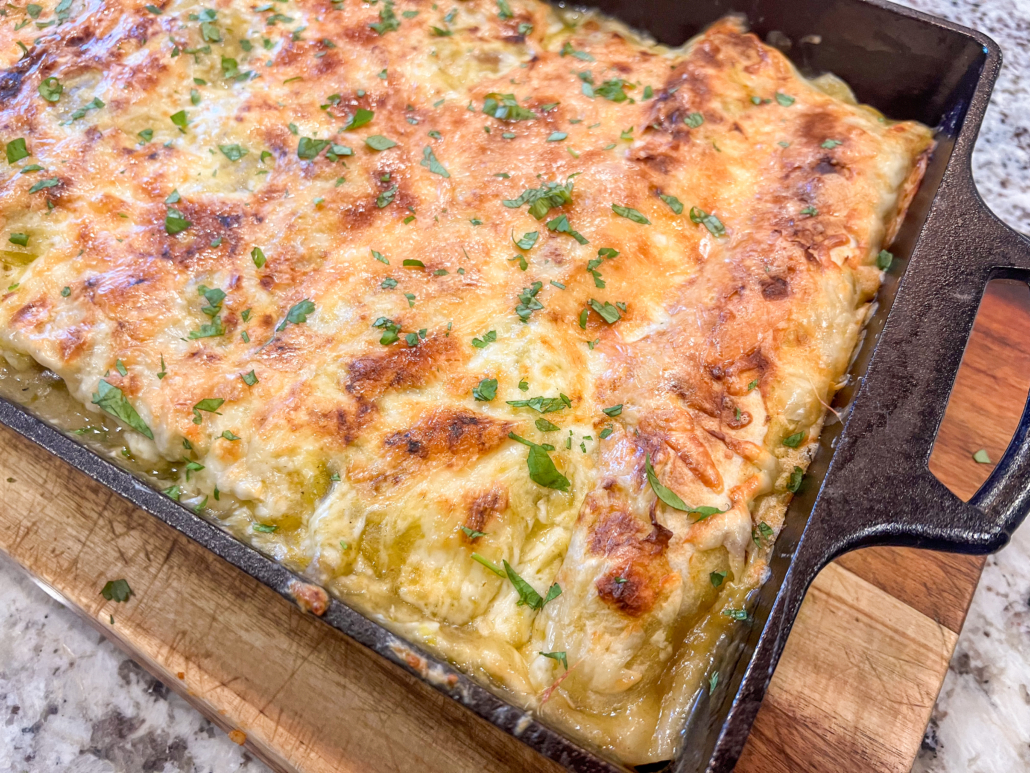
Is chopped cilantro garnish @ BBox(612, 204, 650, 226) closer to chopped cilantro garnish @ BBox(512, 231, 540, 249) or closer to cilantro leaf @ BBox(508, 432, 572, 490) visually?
chopped cilantro garnish @ BBox(512, 231, 540, 249)

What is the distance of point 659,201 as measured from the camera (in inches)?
80.8

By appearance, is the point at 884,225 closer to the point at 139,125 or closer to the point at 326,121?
the point at 326,121

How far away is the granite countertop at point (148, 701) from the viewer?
1.90 m

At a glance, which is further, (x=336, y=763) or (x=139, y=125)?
(x=139, y=125)

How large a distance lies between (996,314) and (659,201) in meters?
1.16

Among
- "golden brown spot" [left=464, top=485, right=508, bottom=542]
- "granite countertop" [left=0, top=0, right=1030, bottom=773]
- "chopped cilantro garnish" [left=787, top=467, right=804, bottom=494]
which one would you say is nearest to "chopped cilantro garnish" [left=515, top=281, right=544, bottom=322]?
"golden brown spot" [left=464, top=485, right=508, bottom=542]

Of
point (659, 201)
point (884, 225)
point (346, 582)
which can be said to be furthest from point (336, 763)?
point (884, 225)

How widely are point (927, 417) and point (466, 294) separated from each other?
3.52 ft

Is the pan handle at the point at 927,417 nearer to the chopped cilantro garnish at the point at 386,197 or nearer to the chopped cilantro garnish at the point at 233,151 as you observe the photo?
the chopped cilantro garnish at the point at 386,197

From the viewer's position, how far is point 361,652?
1.84 metres

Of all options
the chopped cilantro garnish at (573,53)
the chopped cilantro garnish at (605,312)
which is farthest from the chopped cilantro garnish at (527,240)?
the chopped cilantro garnish at (573,53)

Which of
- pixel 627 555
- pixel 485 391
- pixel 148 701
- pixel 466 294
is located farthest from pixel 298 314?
pixel 148 701

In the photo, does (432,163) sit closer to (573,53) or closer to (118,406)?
(573,53)

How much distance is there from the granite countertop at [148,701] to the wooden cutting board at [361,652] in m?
0.17
